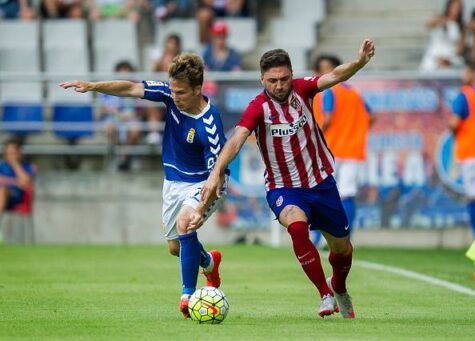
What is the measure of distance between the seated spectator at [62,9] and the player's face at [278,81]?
1383cm

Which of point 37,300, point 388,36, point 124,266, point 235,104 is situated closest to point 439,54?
point 388,36

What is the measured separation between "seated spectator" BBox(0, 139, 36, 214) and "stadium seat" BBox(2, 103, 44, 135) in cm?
81

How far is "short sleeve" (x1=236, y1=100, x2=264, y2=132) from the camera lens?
9.83 m

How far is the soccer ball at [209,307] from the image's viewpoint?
31.1 ft

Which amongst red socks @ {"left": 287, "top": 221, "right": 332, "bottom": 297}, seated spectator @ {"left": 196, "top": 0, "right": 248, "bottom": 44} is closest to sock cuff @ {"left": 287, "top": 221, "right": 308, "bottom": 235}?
red socks @ {"left": 287, "top": 221, "right": 332, "bottom": 297}

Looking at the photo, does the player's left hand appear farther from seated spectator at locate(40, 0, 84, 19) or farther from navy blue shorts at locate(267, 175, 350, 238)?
seated spectator at locate(40, 0, 84, 19)

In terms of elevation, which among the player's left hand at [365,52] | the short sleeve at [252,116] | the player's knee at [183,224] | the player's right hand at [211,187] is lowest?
the player's knee at [183,224]

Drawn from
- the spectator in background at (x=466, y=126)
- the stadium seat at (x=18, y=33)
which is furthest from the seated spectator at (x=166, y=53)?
the spectator in background at (x=466, y=126)

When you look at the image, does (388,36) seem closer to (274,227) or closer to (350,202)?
(274,227)

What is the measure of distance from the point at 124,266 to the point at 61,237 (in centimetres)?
551

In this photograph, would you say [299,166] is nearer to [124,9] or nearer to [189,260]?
[189,260]

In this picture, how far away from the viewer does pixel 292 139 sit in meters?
10.1

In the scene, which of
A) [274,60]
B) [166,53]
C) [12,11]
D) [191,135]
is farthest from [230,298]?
[12,11]

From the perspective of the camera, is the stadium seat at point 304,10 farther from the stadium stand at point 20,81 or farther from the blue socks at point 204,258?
the blue socks at point 204,258
